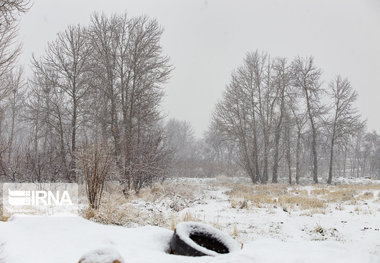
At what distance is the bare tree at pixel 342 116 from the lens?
22141mm

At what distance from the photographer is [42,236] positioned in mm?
4586

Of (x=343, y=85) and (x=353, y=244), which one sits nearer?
(x=353, y=244)

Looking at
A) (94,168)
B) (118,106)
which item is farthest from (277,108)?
(94,168)

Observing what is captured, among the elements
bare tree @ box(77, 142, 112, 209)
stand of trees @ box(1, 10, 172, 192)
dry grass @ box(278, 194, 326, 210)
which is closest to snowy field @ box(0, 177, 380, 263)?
bare tree @ box(77, 142, 112, 209)

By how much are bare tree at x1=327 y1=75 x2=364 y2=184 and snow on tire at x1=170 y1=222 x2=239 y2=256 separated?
20.3 meters

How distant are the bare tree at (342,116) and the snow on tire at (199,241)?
2028 centimetres

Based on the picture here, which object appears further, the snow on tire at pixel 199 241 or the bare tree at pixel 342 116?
the bare tree at pixel 342 116

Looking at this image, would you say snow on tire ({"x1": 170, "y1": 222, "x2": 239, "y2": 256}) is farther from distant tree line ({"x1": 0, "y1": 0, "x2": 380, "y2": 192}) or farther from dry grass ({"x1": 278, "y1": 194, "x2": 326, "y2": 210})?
dry grass ({"x1": 278, "y1": 194, "x2": 326, "y2": 210})

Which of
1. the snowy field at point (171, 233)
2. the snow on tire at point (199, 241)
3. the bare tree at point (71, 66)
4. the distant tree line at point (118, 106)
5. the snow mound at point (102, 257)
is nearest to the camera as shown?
the snow mound at point (102, 257)

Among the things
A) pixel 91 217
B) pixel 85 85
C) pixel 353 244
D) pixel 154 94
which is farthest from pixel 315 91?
pixel 91 217

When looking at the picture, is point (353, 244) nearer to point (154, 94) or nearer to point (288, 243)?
point (288, 243)

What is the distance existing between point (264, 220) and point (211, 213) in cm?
166

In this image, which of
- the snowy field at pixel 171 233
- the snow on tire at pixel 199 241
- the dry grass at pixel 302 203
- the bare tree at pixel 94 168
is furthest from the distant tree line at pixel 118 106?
the dry grass at pixel 302 203

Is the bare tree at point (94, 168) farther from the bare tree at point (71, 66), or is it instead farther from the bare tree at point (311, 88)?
the bare tree at point (311, 88)
